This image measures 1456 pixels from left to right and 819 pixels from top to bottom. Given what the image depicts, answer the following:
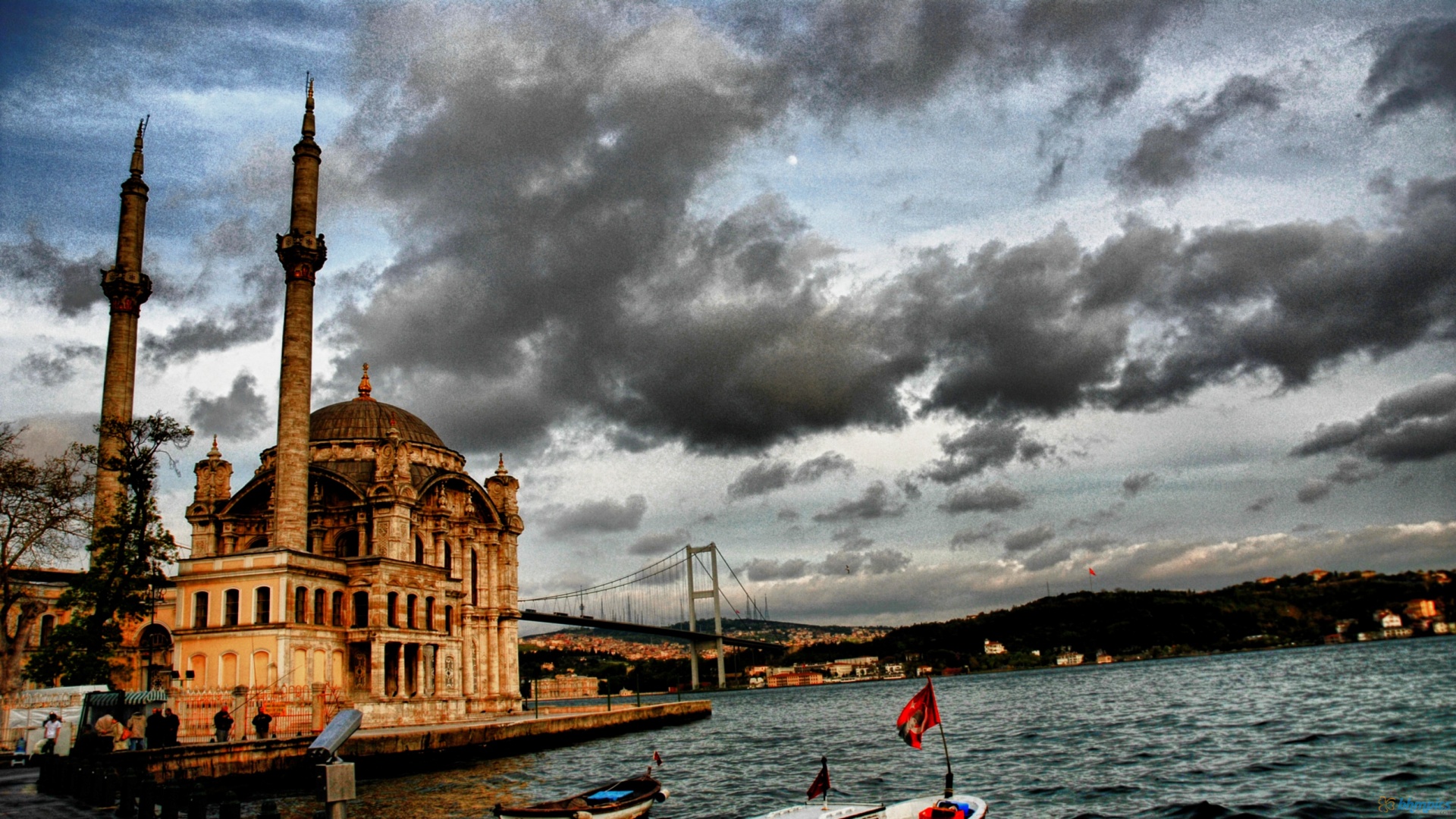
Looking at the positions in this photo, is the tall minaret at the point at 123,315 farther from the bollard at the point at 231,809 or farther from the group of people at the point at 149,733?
the bollard at the point at 231,809

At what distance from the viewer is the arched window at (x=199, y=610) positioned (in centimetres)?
3566

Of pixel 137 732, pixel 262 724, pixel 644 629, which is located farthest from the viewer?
pixel 644 629

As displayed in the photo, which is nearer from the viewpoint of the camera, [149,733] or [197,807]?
[197,807]

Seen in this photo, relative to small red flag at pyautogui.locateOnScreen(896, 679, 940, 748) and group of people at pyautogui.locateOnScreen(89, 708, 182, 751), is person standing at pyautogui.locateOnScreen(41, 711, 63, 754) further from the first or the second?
small red flag at pyautogui.locateOnScreen(896, 679, 940, 748)

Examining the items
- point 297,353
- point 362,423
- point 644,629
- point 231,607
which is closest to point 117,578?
point 231,607

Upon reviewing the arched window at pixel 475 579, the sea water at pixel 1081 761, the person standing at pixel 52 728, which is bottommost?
the sea water at pixel 1081 761

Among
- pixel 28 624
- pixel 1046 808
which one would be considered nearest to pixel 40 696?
pixel 28 624

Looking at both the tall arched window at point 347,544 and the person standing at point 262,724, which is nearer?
the person standing at point 262,724

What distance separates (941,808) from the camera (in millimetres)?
15328

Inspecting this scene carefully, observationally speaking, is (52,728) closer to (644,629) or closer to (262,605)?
(262,605)

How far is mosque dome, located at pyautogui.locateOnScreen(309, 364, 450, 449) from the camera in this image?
46.7 metres

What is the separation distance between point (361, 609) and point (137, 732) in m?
15.1

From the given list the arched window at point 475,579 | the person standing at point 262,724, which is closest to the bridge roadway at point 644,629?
the arched window at point 475,579

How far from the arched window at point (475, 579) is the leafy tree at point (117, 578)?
18785 mm
